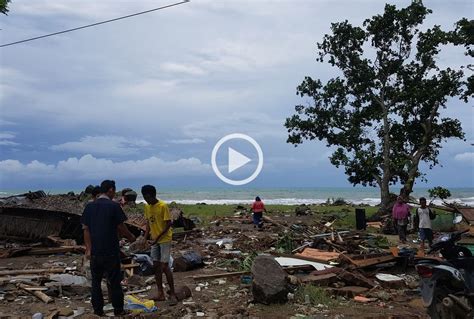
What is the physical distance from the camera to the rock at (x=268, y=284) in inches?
304

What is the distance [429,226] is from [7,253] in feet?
39.5

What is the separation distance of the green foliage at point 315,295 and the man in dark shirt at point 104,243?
3.09m

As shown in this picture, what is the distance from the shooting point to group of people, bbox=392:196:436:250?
13.7m

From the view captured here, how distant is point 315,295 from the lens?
26.6 ft

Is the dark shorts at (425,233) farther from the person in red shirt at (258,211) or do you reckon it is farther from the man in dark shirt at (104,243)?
the man in dark shirt at (104,243)

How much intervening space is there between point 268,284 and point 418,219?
9978mm

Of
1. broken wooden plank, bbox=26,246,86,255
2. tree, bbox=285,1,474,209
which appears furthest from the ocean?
broken wooden plank, bbox=26,246,86,255

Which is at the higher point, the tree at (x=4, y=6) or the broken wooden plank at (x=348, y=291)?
the tree at (x=4, y=6)

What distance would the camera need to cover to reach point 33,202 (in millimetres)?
16672

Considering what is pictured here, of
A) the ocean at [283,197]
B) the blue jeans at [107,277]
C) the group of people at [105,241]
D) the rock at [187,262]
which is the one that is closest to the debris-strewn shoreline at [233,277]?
the rock at [187,262]

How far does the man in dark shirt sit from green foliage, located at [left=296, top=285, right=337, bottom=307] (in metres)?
3.09

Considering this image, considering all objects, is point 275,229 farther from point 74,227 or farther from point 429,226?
point 74,227

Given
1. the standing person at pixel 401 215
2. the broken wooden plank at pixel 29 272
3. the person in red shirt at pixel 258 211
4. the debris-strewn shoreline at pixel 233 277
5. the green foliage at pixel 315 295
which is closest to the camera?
the debris-strewn shoreline at pixel 233 277

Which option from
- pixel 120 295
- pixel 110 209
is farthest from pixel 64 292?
pixel 110 209
